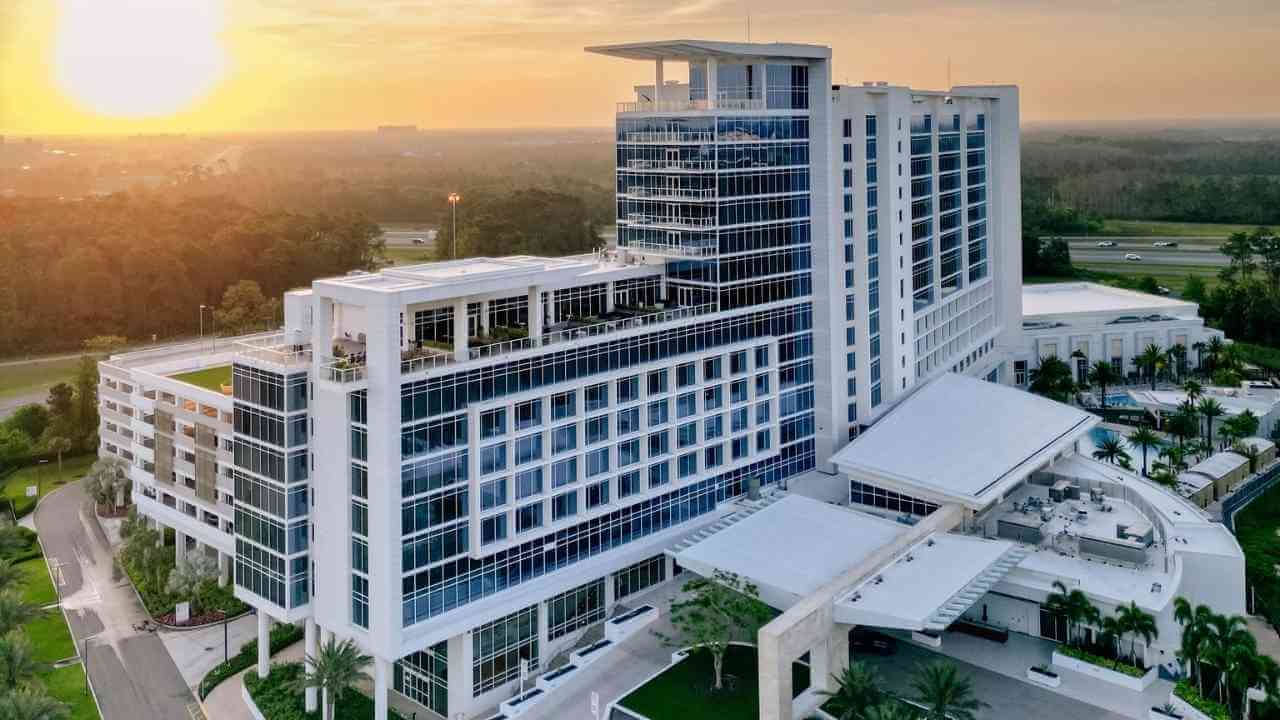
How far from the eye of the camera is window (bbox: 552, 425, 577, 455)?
38344 mm

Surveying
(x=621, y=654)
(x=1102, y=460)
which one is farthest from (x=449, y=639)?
(x=1102, y=460)

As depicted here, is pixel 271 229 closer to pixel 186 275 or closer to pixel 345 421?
pixel 186 275

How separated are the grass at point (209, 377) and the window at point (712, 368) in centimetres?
2220

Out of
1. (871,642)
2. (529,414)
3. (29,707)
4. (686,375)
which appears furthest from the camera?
(686,375)

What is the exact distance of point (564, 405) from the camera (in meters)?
38.7

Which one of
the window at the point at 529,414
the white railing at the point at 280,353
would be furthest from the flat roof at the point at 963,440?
the white railing at the point at 280,353

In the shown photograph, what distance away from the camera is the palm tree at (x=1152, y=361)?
7212 centimetres

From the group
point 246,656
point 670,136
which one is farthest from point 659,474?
point 246,656

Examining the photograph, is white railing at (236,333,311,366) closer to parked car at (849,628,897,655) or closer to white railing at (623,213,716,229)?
white railing at (623,213,716,229)

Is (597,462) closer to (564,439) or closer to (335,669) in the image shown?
(564,439)

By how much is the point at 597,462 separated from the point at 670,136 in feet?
48.8

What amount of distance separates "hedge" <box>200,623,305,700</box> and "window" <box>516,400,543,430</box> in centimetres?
1394

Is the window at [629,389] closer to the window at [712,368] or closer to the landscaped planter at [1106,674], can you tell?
the window at [712,368]

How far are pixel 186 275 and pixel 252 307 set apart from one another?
1367 cm
